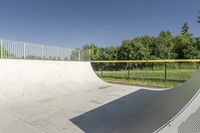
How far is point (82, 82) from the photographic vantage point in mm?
12055

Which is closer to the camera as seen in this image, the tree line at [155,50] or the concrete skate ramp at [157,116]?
the concrete skate ramp at [157,116]

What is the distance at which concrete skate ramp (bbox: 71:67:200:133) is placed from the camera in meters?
2.78

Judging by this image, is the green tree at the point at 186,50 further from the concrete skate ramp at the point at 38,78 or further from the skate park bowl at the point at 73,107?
the skate park bowl at the point at 73,107

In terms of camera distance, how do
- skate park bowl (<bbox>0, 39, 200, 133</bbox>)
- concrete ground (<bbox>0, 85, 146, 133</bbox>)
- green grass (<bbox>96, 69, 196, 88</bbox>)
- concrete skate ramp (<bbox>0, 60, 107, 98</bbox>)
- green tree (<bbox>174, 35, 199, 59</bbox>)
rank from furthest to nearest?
1. green tree (<bbox>174, 35, 199, 59</bbox>)
2. green grass (<bbox>96, 69, 196, 88</bbox>)
3. concrete skate ramp (<bbox>0, 60, 107, 98</bbox>)
4. concrete ground (<bbox>0, 85, 146, 133</bbox>)
5. skate park bowl (<bbox>0, 39, 200, 133</bbox>)

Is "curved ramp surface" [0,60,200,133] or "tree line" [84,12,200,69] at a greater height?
"tree line" [84,12,200,69]

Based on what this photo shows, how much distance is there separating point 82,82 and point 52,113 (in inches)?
251

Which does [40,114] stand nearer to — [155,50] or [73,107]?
[73,107]

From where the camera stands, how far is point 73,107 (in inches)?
253

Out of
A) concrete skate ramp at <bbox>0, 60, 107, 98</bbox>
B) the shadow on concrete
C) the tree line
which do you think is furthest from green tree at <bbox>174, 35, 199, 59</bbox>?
the shadow on concrete

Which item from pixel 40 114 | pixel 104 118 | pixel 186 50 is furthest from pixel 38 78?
pixel 186 50

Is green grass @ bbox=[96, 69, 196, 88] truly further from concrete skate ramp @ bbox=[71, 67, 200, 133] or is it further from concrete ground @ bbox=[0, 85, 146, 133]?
concrete skate ramp @ bbox=[71, 67, 200, 133]

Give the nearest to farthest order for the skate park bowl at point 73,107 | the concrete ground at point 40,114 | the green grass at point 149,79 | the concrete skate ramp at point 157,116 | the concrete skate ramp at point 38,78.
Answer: the concrete skate ramp at point 157,116
the skate park bowl at point 73,107
the concrete ground at point 40,114
the concrete skate ramp at point 38,78
the green grass at point 149,79

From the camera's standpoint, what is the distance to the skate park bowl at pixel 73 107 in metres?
3.19

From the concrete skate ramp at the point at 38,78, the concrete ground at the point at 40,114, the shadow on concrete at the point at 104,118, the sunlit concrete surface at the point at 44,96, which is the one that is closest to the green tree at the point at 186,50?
the sunlit concrete surface at the point at 44,96
